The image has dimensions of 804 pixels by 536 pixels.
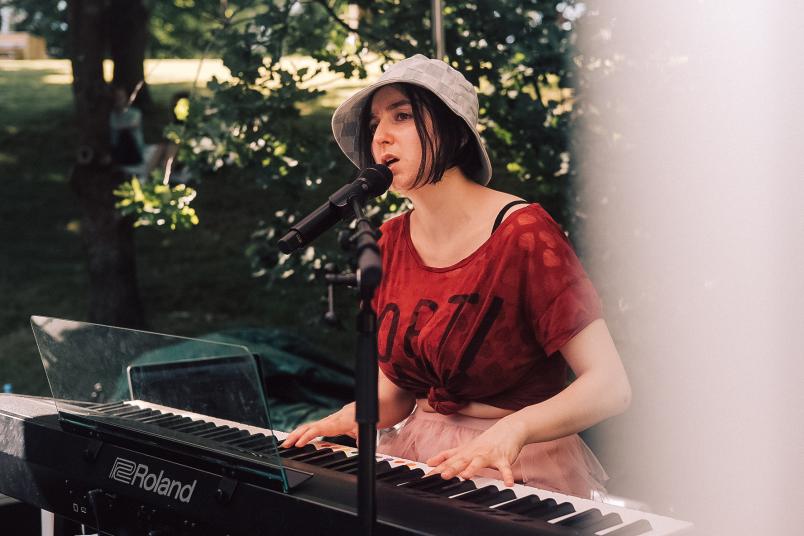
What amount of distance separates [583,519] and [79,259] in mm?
11085

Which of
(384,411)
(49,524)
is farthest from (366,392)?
(49,524)

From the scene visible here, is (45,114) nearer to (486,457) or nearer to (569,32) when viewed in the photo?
(569,32)

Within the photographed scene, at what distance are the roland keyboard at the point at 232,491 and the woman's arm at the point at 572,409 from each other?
8 cm

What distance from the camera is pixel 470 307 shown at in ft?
7.50

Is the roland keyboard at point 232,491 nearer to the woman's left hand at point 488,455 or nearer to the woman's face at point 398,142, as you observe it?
the woman's left hand at point 488,455

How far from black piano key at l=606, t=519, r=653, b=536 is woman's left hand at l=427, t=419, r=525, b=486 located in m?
0.31

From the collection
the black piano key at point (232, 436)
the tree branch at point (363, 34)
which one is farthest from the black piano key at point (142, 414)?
the tree branch at point (363, 34)

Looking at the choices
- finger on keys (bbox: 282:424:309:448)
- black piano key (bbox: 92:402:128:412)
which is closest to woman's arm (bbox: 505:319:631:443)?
finger on keys (bbox: 282:424:309:448)

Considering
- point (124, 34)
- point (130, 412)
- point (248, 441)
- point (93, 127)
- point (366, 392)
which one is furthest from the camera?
point (124, 34)

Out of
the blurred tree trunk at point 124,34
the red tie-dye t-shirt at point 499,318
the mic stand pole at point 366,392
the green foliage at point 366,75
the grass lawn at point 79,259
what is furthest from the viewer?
the grass lawn at point 79,259

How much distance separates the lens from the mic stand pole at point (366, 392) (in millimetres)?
1549

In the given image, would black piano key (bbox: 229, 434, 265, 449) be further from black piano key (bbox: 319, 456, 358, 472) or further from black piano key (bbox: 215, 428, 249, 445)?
black piano key (bbox: 319, 456, 358, 472)

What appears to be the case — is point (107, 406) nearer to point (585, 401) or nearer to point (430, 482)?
point (430, 482)

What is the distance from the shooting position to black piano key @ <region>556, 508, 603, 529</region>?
1.64 metres
